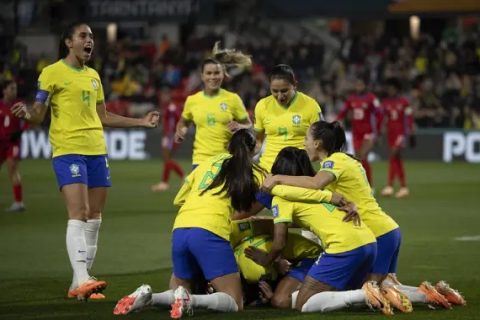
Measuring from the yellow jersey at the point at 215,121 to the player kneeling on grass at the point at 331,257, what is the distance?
4002mm

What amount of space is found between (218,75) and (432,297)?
4.80m

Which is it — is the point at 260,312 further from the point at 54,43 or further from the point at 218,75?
the point at 54,43

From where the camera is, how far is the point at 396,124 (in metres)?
20.2

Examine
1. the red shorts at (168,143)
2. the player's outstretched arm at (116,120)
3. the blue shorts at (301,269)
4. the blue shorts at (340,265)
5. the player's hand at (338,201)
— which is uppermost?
the player's outstretched arm at (116,120)

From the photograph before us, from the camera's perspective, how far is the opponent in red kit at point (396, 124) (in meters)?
19.6

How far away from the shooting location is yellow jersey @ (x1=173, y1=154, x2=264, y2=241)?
784cm

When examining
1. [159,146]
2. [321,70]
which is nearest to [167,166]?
[159,146]

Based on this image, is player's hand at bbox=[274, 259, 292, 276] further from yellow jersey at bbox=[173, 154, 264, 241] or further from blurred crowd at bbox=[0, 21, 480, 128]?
blurred crowd at bbox=[0, 21, 480, 128]

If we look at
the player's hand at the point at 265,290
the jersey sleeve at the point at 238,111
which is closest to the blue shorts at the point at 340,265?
the player's hand at the point at 265,290

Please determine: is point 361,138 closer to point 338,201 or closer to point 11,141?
point 11,141

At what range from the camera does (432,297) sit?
8148 mm

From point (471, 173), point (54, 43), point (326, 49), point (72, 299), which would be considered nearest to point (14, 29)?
point (54, 43)

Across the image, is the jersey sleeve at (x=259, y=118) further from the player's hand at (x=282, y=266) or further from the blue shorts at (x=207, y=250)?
the blue shorts at (x=207, y=250)

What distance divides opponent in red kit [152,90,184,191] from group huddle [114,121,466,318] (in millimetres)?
11642
